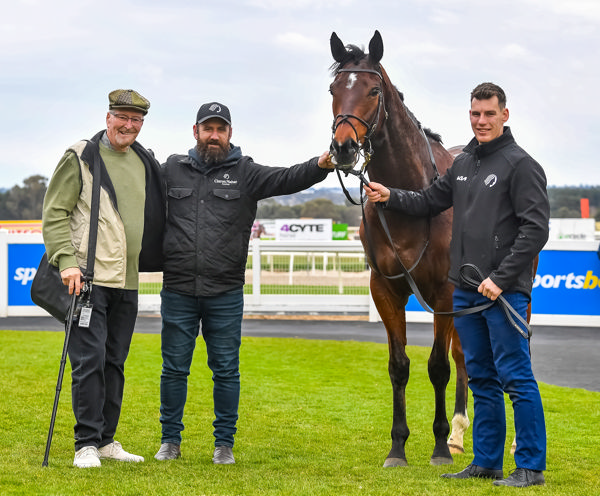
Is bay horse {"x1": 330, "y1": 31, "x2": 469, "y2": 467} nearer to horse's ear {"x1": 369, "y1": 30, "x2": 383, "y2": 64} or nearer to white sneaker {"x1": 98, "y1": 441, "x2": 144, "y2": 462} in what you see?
horse's ear {"x1": 369, "y1": 30, "x2": 383, "y2": 64}

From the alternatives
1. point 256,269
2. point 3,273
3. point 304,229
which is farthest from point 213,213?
point 304,229

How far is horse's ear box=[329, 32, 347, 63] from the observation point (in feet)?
14.1

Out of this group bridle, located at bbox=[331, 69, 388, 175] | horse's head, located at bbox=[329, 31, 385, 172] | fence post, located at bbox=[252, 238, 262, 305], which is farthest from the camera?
fence post, located at bbox=[252, 238, 262, 305]

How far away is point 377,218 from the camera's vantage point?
183 inches

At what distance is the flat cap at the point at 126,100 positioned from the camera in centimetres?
430

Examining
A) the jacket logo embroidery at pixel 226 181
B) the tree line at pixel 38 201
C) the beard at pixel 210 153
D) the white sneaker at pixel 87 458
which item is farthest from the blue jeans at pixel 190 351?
the tree line at pixel 38 201

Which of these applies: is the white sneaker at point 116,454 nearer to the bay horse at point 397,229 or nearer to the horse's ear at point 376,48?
the bay horse at point 397,229

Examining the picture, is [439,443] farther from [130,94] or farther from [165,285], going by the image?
[130,94]

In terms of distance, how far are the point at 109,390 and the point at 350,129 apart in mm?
2055

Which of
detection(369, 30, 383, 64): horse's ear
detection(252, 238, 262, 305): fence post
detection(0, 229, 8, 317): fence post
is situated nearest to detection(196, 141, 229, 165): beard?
detection(369, 30, 383, 64): horse's ear

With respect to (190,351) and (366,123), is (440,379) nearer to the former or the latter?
(190,351)

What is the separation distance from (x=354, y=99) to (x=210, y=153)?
95 cm

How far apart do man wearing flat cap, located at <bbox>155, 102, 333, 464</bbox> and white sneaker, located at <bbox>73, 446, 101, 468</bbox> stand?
17.5 inches

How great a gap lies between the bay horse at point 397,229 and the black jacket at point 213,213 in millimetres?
455
